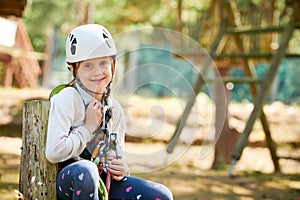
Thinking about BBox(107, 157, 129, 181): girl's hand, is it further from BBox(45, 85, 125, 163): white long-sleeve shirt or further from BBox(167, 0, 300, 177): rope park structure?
BBox(167, 0, 300, 177): rope park structure

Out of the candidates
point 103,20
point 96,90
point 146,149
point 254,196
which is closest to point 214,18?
point 146,149

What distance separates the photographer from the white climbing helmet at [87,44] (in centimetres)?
219

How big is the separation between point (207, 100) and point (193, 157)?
7324 millimetres

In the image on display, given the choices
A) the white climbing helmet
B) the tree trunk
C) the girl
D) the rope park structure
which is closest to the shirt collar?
the girl

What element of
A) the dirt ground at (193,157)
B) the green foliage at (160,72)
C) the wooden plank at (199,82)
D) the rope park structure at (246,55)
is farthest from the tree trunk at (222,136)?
the green foliage at (160,72)

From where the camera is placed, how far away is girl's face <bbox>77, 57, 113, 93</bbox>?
7.27 ft

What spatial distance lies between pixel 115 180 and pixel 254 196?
2450 mm

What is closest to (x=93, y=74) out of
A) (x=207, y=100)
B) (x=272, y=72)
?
(x=272, y=72)

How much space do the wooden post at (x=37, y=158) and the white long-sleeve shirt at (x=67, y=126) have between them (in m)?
0.09

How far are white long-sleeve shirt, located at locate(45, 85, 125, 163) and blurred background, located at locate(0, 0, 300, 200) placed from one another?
0.47 meters

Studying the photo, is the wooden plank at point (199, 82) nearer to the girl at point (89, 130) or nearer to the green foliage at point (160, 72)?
the girl at point (89, 130)

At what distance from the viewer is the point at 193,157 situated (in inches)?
304

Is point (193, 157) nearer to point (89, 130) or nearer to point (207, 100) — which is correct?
point (89, 130)

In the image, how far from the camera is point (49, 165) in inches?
88.2
